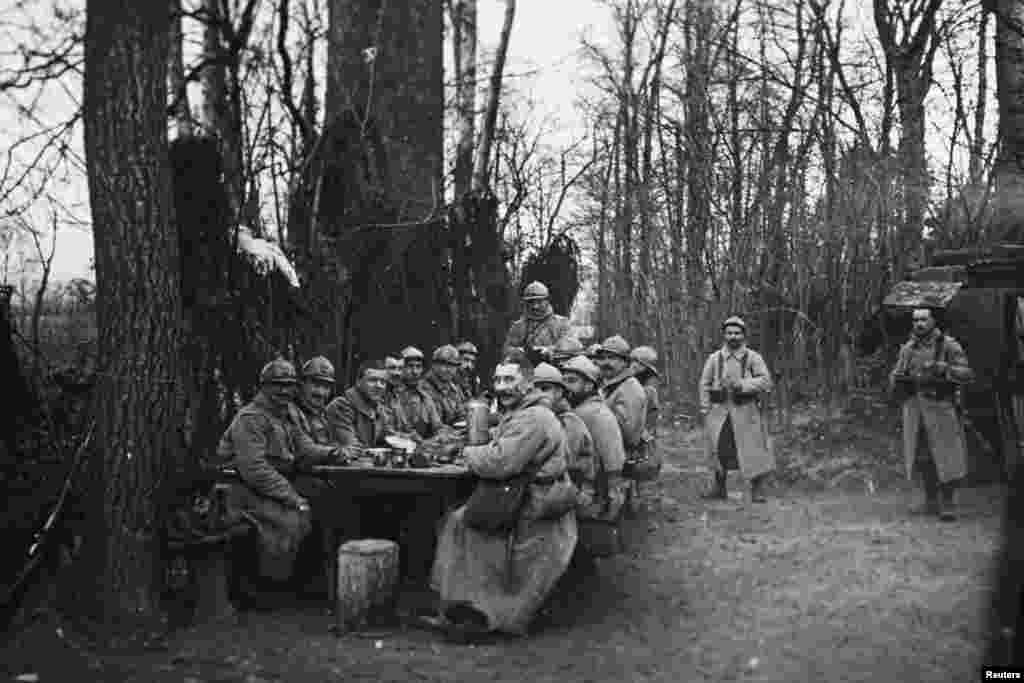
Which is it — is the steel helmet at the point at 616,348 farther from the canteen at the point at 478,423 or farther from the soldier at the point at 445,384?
the canteen at the point at 478,423

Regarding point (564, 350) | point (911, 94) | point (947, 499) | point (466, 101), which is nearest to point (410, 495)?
point (564, 350)

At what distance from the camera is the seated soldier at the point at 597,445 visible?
302 inches

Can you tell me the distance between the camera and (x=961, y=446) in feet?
32.0

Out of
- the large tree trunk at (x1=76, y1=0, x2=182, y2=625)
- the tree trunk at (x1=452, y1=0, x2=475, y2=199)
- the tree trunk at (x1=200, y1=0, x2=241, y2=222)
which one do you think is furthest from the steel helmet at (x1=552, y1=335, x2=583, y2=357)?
the tree trunk at (x1=452, y1=0, x2=475, y2=199)

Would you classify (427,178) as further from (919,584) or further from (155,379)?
(919,584)

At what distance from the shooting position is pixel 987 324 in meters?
11.2

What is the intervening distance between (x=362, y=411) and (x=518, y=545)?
2.93m

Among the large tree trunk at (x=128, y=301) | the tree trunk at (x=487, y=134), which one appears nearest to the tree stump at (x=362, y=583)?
the large tree trunk at (x=128, y=301)

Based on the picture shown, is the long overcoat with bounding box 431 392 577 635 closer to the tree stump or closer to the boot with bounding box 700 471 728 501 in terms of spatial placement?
the tree stump

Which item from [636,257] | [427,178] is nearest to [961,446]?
[427,178]

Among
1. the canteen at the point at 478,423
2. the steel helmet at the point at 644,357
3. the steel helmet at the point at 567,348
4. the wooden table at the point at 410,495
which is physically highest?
the steel helmet at the point at 567,348

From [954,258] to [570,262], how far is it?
7056 millimetres

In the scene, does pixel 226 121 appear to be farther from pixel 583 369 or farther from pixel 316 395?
pixel 583 369

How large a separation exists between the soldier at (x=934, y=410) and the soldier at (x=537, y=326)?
374 centimetres
